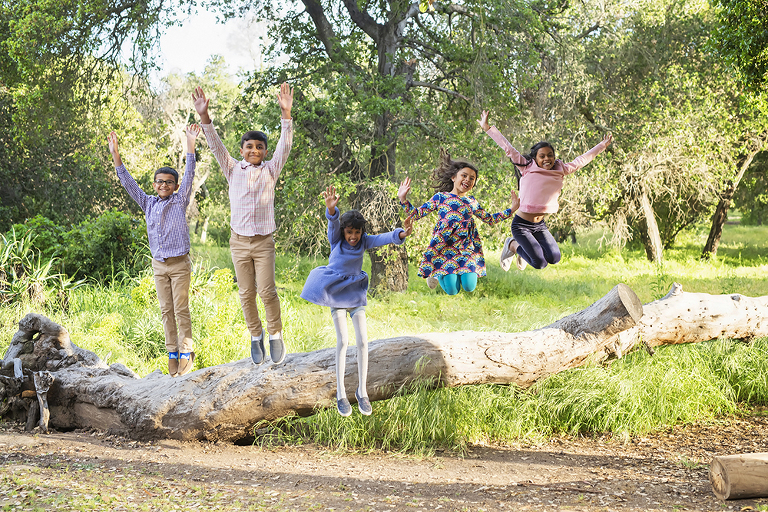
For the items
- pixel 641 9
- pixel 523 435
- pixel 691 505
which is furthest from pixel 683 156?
pixel 691 505

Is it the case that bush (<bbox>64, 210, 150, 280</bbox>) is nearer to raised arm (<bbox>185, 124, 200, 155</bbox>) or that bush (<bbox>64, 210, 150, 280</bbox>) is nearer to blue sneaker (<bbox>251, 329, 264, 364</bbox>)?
blue sneaker (<bbox>251, 329, 264, 364</bbox>)

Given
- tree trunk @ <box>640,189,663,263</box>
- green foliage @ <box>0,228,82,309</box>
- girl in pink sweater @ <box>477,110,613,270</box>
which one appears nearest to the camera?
girl in pink sweater @ <box>477,110,613,270</box>

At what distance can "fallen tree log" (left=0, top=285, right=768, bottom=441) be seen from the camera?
283 inches

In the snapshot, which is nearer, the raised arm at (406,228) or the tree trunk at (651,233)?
the raised arm at (406,228)

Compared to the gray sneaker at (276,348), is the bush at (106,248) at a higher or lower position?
higher

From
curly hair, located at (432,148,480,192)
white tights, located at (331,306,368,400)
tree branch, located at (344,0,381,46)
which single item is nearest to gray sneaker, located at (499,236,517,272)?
curly hair, located at (432,148,480,192)

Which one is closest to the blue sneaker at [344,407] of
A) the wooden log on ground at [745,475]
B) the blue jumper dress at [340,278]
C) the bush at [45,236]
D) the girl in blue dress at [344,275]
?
the girl in blue dress at [344,275]

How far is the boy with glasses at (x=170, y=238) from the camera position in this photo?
5.64m

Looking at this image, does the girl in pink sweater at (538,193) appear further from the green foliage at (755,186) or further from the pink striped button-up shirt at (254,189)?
the green foliage at (755,186)

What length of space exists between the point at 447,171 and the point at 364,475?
3.24 m

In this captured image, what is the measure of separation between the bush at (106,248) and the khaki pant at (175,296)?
23.2 feet

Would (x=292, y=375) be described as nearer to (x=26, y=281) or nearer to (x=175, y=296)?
(x=175, y=296)

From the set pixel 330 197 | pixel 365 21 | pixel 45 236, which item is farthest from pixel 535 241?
pixel 45 236

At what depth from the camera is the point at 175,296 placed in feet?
19.1
